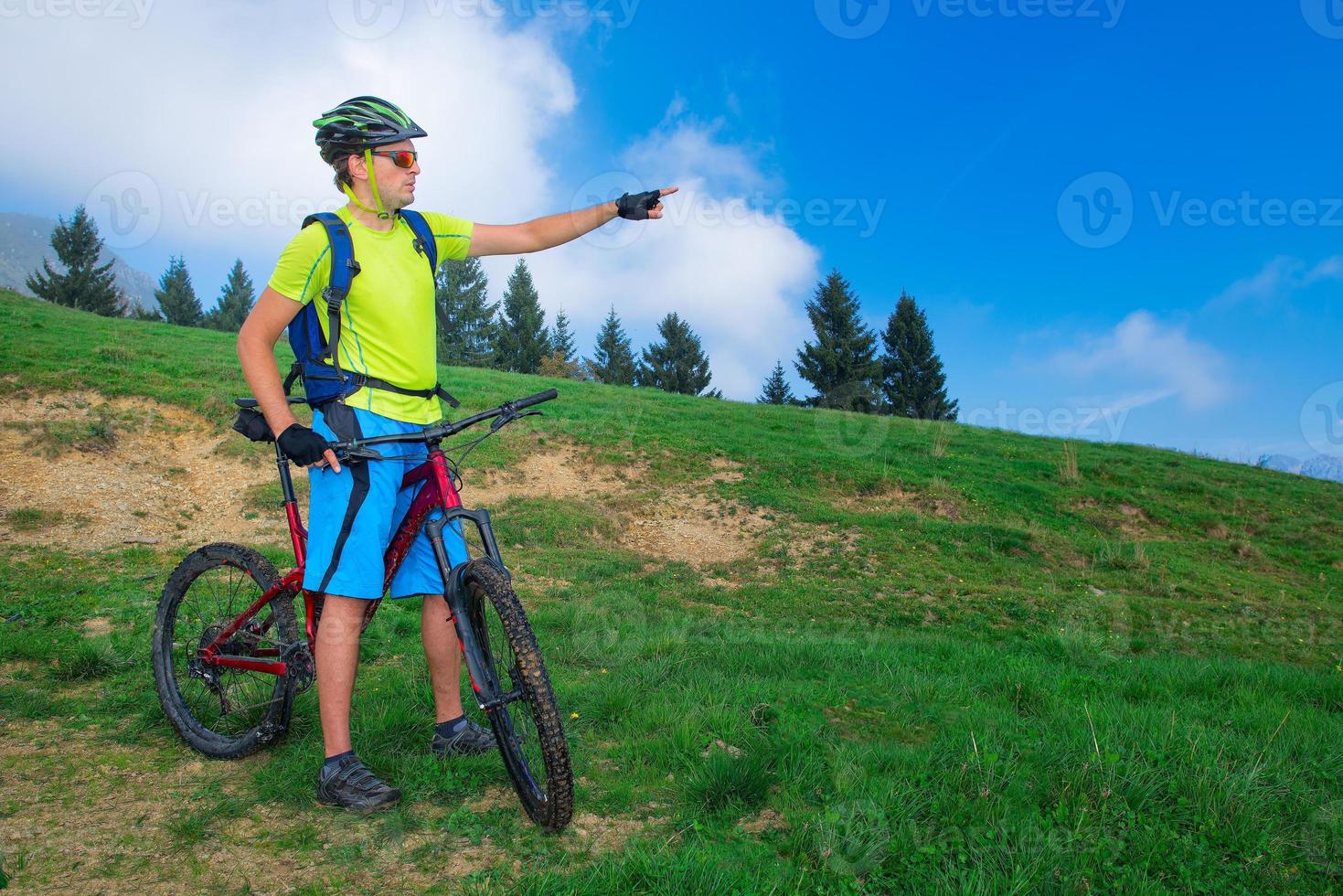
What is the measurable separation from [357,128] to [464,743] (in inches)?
102

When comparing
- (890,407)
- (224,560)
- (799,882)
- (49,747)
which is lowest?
(49,747)

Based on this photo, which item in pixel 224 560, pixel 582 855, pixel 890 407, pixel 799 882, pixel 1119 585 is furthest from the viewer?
pixel 890 407

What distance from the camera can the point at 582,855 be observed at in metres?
2.47

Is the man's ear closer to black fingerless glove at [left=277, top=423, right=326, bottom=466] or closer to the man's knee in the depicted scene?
black fingerless glove at [left=277, top=423, right=326, bottom=466]

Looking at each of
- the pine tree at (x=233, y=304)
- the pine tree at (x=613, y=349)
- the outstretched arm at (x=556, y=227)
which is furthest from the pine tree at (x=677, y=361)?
the outstretched arm at (x=556, y=227)

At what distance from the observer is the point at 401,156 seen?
3.04 m

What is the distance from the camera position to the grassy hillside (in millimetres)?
2428

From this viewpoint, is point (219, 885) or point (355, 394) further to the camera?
point (355, 394)

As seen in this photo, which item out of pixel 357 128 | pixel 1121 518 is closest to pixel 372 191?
pixel 357 128

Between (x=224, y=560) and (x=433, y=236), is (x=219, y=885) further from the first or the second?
(x=433, y=236)

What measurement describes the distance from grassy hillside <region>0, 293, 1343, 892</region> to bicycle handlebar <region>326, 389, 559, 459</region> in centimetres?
134

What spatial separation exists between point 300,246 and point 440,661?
5.99 ft

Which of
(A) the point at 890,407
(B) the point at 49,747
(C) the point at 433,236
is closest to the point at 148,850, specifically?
(B) the point at 49,747

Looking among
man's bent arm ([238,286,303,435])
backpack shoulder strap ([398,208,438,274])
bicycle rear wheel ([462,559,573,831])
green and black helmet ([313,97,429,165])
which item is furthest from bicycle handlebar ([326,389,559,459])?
green and black helmet ([313,97,429,165])
